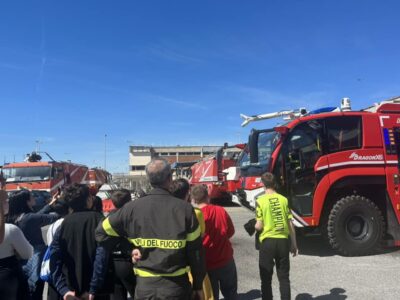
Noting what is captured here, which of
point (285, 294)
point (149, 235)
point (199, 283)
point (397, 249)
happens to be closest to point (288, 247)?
point (285, 294)

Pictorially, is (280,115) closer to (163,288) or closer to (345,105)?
(345,105)

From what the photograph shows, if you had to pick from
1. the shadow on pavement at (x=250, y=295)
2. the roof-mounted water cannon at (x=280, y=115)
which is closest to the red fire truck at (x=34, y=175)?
the roof-mounted water cannon at (x=280, y=115)

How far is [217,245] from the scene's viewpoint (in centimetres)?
450

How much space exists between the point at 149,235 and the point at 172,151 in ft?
321

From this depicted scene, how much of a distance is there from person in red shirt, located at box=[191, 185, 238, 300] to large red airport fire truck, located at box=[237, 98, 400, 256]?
3699 mm

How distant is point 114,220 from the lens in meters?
3.11

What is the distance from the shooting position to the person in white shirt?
11.8 feet

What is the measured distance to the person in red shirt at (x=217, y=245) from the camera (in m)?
4.51

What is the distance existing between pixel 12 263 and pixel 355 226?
671cm

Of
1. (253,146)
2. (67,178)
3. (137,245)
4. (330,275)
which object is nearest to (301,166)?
(253,146)

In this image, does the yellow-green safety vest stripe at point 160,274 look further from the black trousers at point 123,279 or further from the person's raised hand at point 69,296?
the black trousers at point 123,279

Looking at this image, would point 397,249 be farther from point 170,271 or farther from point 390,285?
point 170,271

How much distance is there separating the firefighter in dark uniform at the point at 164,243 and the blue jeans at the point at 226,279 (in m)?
1.49

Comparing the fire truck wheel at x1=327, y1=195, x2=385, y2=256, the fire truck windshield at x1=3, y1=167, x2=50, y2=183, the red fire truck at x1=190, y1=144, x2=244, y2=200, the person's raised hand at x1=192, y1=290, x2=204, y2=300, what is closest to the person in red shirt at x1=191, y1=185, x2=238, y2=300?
the person's raised hand at x1=192, y1=290, x2=204, y2=300
